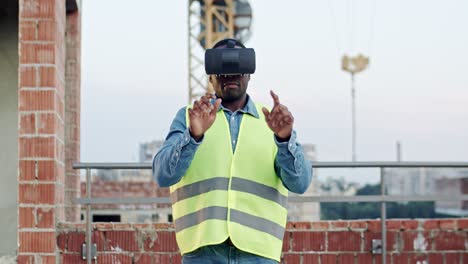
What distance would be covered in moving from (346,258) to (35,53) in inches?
102

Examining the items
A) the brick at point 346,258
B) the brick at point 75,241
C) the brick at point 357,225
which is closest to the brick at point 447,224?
the brick at point 357,225

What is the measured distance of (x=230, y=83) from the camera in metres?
2.92

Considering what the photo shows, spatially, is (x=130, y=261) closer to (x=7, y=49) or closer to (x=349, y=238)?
(x=349, y=238)

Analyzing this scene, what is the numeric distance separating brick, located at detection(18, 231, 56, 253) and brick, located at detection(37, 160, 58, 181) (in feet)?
1.24

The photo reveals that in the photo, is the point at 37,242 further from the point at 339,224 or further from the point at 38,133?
the point at 339,224

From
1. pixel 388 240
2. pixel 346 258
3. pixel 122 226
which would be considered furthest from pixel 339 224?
pixel 122 226

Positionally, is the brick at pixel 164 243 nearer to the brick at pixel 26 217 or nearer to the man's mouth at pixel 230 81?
the brick at pixel 26 217

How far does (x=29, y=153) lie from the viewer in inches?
197

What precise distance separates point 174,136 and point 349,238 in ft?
8.91

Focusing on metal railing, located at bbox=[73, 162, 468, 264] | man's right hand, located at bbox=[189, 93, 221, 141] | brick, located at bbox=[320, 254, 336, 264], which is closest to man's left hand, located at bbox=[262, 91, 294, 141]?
man's right hand, located at bbox=[189, 93, 221, 141]

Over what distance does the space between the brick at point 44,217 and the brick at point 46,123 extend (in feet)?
1.71

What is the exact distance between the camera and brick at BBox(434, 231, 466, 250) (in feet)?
17.8

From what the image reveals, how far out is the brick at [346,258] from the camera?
17.4 feet

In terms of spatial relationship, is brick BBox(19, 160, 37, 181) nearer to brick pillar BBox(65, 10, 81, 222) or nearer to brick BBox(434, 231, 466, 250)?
brick pillar BBox(65, 10, 81, 222)
